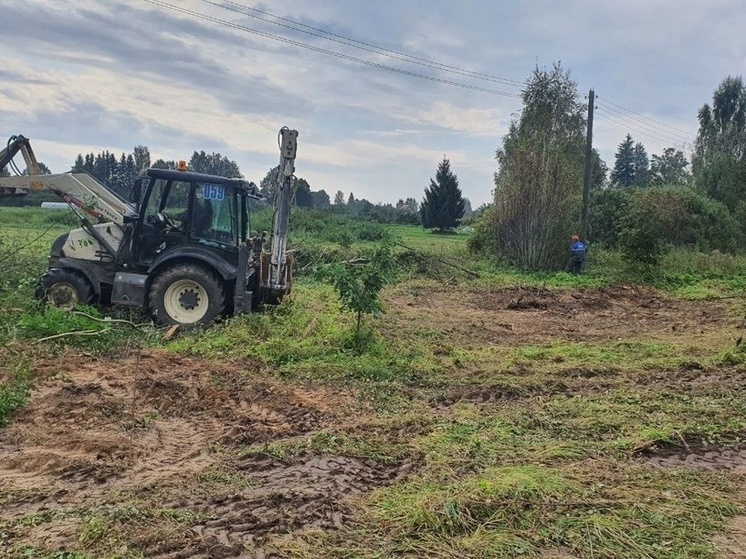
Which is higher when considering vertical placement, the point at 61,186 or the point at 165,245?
the point at 61,186

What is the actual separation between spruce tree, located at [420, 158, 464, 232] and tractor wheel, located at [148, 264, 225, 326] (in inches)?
1628

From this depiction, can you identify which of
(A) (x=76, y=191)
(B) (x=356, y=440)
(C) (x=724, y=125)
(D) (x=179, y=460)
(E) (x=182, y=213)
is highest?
(C) (x=724, y=125)

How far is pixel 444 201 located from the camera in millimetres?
49656

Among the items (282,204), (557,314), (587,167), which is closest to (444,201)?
(587,167)

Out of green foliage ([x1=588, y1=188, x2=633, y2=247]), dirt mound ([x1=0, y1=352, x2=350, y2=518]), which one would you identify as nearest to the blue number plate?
dirt mound ([x1=0, y1=352, x2=350, y2=518])

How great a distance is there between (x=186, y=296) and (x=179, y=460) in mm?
4970

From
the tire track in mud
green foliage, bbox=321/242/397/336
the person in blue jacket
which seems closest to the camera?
the tire track in mud

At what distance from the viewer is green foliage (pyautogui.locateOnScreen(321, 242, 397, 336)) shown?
8297 millimetres

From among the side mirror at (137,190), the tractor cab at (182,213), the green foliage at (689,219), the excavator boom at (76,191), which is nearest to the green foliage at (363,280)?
the tractor cab at (182,213)

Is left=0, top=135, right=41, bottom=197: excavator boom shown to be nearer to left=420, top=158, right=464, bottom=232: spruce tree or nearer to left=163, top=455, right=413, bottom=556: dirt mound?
left=163, top=455, right=413, bottom=556: dirt mound

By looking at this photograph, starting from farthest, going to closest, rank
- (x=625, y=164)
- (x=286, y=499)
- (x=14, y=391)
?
(x=625, y=164) < (x=14, y=391) < (x=286, y=499)

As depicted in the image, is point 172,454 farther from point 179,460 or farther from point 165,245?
point 165,245

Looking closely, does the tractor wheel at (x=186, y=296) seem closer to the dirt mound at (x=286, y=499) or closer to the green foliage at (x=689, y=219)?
the dirt mound at (x=286, y=499)

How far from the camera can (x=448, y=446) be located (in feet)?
15.8
